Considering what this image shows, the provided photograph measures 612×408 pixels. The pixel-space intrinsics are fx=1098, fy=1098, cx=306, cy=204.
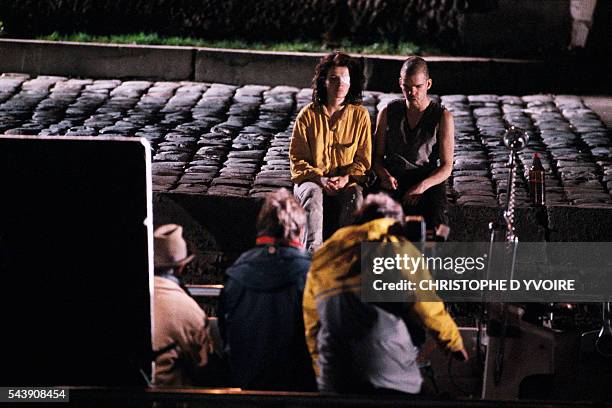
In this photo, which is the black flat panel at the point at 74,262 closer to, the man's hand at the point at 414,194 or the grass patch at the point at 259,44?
the man's hand at the point at 414,194

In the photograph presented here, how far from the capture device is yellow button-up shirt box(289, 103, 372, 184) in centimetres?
706

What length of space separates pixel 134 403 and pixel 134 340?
0.56 m

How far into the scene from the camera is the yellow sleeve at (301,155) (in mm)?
7008

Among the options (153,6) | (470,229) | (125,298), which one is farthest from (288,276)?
(153,6)

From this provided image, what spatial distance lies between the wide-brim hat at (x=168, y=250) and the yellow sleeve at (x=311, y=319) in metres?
0.63

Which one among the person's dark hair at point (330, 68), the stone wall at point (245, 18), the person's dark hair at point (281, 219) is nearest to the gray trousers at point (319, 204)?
the person's dark hair at point (330, 68)

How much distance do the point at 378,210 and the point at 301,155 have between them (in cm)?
224

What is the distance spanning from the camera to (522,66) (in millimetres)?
A: 12070

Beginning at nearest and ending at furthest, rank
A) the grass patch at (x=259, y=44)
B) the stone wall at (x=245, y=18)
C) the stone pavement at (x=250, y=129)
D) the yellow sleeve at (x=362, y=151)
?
1. the yellow sleeve at (x=362, y=151)
2. the stone pavement at (x=250, y=129)
3. the grass patch at (x=259, y=44)
4. the stone wall at (x=245, y=18)

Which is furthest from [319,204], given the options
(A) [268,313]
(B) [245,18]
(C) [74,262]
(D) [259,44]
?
(B) [245,18]

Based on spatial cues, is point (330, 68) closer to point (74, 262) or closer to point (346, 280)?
point (346, 280)

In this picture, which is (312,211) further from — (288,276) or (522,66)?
(522,66)

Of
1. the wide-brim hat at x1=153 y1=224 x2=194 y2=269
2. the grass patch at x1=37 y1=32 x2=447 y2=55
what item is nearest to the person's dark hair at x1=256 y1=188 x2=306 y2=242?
the wide-brim hat at x1=153 y1=224 x2=194 y2=269

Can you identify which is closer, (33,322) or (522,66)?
(33,322)
